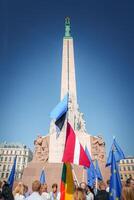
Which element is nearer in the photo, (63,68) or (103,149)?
(103,149)

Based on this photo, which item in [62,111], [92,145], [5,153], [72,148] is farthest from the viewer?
[5,153]

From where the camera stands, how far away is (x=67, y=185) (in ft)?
18.7

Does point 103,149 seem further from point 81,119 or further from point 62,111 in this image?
point 62,111

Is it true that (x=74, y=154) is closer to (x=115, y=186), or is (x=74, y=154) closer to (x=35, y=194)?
(x=115, y=186)

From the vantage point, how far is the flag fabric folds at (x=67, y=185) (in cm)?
560

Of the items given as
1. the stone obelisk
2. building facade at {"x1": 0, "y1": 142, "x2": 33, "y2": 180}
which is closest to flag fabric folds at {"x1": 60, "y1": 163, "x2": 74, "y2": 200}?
the stone obelisk

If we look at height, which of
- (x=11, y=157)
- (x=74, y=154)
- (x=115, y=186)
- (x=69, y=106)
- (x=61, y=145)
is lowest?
(x=115, y=186)

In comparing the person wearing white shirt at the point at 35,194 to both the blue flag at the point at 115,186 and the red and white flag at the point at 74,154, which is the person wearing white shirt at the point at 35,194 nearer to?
the red and white flag at the point at 74,154

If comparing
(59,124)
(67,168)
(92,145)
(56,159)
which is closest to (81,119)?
(92,145)

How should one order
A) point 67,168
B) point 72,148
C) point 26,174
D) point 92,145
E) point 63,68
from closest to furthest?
1. point 67,168
2. point 72,148
3. point 26,174
4. point 92,145
5. point 63,68

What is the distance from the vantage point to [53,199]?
680 cm

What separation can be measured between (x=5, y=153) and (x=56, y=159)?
190 feet

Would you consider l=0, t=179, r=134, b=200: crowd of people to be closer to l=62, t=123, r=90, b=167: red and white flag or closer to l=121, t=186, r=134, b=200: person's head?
l=121, t=186, r=134, b=200: person's head

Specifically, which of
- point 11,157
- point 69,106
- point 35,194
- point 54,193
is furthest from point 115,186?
point 11,157
